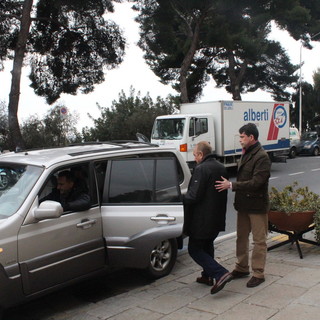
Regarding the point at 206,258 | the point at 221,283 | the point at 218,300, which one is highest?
the point at 206,258

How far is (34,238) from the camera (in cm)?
376

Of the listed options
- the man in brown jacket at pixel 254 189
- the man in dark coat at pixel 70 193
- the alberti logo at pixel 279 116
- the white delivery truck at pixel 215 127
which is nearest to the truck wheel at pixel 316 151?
the alberti logo at pixel 279 116

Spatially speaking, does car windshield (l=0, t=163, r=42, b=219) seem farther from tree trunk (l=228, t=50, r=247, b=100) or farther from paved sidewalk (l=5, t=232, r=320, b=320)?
tree trunk (l=228, t=50, r=247, b=100)

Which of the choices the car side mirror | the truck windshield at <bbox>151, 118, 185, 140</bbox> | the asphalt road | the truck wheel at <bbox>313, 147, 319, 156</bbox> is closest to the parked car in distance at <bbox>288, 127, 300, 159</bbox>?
the truck wheel at <bbox>313, 147, 319, 156</bbox>

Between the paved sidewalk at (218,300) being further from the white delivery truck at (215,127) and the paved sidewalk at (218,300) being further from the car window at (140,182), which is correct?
the white delivery truck at (215,127)

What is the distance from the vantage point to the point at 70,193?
14.4ft

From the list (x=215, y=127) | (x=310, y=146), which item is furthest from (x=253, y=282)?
(x=310, y=146)

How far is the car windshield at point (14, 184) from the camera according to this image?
3837mm

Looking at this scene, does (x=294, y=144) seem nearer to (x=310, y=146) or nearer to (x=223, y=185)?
(x=310, y=146)

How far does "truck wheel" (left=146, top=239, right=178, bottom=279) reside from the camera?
15.7 feet

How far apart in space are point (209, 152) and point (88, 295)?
204cm

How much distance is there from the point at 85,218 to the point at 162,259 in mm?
1182

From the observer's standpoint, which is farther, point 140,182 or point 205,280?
point 140,182

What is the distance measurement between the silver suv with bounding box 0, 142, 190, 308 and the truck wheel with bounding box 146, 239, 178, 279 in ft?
0.04
